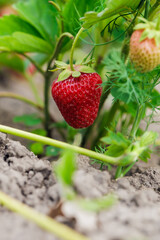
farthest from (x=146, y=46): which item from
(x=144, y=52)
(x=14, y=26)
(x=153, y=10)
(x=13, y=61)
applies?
(x=13, y=61)

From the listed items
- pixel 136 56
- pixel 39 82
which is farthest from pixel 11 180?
pixel 39 82

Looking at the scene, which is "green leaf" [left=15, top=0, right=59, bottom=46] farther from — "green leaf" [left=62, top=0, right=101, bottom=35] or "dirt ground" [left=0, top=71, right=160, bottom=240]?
"dirt ground" [left=0, top=71, right=160, bottom=240]

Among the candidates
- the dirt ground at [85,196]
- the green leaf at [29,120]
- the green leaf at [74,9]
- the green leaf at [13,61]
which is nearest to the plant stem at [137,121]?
the dirt ground at [85,196]

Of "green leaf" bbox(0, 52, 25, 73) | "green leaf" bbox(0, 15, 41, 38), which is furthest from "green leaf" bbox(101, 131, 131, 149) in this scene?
"green leaf" bbox(0, 52, 25, 73)

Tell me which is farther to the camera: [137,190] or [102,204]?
[137,190]

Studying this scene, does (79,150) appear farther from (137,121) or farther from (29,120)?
(29,120)

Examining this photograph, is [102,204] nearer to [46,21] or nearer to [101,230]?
[101,230]
